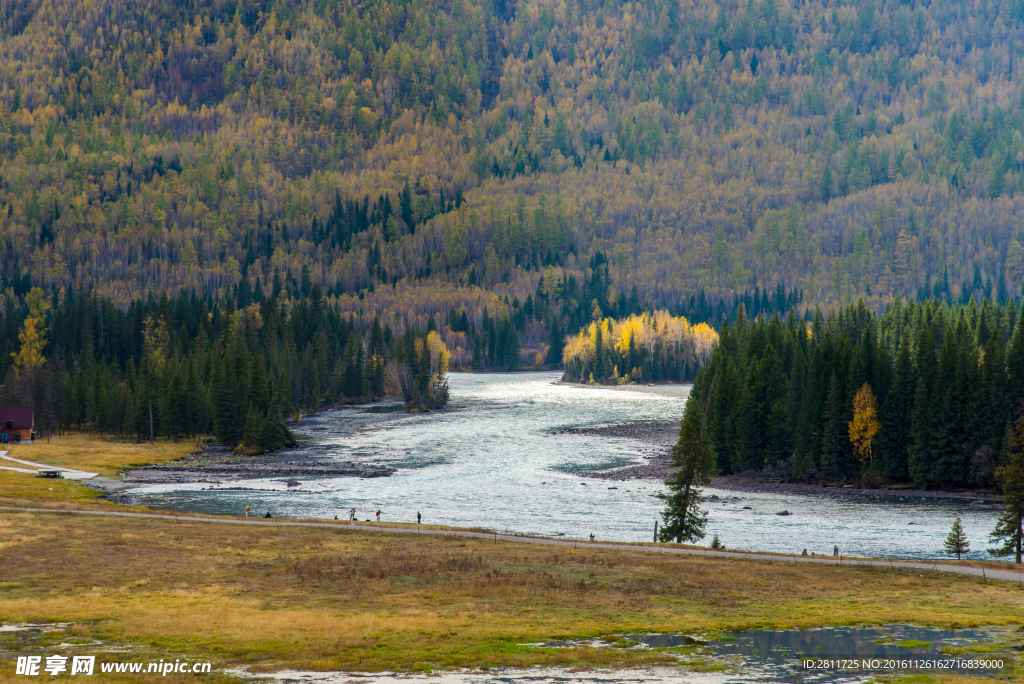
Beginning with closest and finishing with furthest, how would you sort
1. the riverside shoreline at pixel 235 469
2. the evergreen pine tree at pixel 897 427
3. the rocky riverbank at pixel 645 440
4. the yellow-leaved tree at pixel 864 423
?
1. the evergreen pine tree at pixel 897 427
2. the riverside shoreline at pixel 235 469
3. the yellow-leaved tree at pixel 864 423
4. the rocky riverbank at pixel 645 440

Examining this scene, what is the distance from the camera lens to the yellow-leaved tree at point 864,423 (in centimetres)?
10650

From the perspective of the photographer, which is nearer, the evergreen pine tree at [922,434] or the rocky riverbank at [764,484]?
the rocky riverbank at [764,484]

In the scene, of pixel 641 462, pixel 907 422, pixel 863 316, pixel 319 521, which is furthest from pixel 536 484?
pixel 863 316

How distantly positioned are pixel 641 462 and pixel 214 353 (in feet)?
259

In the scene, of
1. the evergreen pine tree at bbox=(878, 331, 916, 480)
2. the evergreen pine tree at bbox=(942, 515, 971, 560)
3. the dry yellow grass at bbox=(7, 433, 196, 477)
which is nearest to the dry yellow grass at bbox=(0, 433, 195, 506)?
the dry yellow grass at bbox=(7, 433, 196, 477)

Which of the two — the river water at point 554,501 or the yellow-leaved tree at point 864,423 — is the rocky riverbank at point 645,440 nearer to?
the river water at point 554,501

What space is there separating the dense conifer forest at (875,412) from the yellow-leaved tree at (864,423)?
113 millimetres

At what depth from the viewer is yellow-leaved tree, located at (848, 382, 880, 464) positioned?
349 feet

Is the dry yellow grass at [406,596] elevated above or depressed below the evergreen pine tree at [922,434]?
below

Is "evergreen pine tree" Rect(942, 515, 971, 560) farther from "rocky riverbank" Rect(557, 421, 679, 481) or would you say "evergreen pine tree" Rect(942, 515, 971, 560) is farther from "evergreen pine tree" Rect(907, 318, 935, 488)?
"rocky riverbank" Rect(557, 421, 679, 481)

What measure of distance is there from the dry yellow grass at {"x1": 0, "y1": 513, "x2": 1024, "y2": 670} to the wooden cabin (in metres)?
73.8

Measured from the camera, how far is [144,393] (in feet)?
478

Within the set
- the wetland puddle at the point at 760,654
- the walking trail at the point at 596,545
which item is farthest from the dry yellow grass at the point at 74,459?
the wetland puddle at the point at 760,654

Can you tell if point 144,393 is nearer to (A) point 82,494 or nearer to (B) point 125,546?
(A) point 82,494
